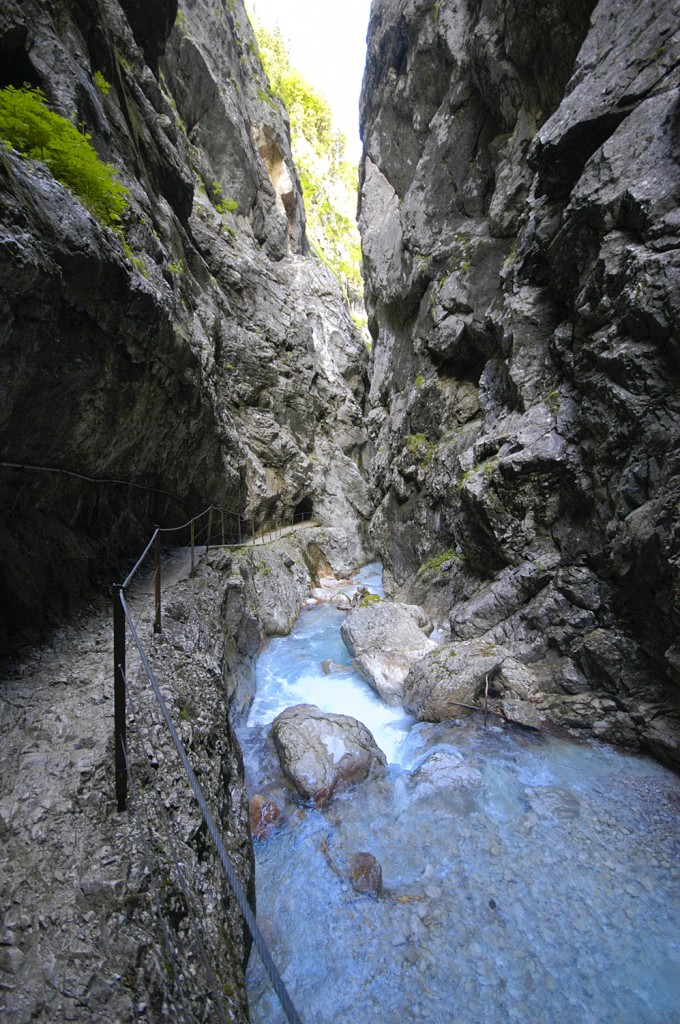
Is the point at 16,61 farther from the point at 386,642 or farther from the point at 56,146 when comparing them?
the point at 386,642

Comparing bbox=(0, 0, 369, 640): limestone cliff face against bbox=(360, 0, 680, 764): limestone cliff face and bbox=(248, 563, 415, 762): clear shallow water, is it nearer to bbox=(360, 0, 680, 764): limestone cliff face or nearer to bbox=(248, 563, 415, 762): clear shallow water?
bbox=(248, 563, 415, 762): clear shallow water

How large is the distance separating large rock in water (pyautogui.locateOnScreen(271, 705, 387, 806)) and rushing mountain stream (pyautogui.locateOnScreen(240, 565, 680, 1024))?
0.20 m

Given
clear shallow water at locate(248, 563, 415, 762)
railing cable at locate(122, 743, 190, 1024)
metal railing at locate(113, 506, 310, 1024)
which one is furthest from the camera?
clear shallow water at locate(248, 563, 415, 762)

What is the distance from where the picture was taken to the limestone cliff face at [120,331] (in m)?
3.96

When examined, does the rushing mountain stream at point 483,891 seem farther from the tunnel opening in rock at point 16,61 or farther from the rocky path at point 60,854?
the tunnel opening in rock at point 16,61

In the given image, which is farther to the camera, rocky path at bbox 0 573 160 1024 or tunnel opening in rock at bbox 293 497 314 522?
tunnel opening in rock at bbox 293 497 314 522

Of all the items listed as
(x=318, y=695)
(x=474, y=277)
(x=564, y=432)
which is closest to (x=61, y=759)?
(x=318, y=695)

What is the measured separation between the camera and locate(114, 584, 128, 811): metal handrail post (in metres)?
2.69

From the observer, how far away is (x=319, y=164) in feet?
Answer: 131

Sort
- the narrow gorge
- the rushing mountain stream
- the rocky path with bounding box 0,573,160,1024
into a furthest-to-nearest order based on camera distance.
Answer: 1. the rushing mountain stream
2. the narrow gorge
3. the rocky path with bounding box 0,573,160,1024

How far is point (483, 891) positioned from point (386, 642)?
18.3 ft

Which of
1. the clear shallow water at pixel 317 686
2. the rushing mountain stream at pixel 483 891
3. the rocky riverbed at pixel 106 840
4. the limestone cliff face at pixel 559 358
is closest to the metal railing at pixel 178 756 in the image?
the rocky riverbed at pixel 106 840

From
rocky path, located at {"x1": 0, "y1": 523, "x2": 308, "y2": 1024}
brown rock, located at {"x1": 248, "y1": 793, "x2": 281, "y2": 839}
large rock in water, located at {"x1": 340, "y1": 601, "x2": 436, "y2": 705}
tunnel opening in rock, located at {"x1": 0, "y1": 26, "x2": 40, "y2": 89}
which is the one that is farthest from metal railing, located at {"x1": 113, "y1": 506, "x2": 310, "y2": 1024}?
tunnel opening in rock, located at {"x1": 0, "y1": 26, "x2": 40, "y2": 89}

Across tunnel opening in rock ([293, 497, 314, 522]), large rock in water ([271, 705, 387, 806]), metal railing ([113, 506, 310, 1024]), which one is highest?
tunnel opening in rock ([293, 497, 314, 522])
